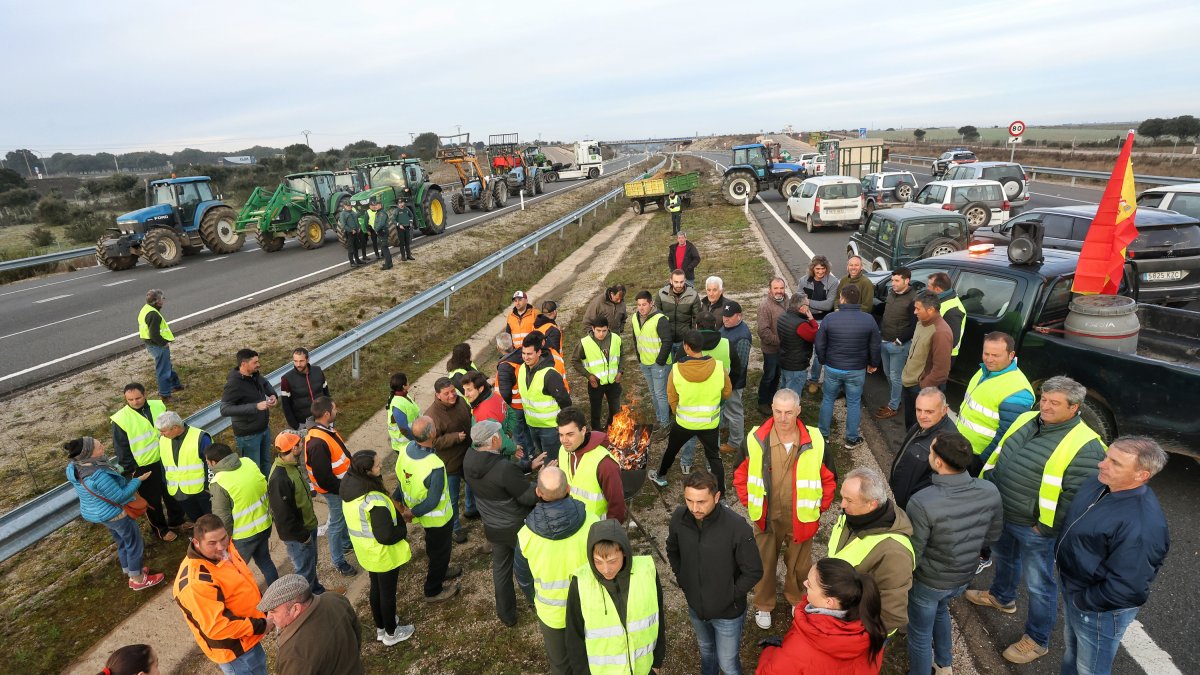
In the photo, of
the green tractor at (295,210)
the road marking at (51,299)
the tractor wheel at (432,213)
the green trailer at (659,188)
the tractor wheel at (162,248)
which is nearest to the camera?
the road marking at (51,299)

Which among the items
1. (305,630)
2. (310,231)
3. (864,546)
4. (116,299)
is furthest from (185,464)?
(310,231)

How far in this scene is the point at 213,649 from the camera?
3389 millimetres

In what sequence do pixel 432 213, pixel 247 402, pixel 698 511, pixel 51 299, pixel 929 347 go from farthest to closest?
pixel 432 213, pixel 51 299, pixel 247 402, pixel 929 347, pixel 698 511

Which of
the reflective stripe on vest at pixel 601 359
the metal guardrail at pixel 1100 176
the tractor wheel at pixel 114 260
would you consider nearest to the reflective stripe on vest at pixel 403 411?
the reflective stripe on vest at pixel 601 359

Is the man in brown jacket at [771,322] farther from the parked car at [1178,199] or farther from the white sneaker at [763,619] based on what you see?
the parked car at [1178,199]

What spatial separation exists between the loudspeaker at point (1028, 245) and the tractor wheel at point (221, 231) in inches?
779

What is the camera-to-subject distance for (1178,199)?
10.9m

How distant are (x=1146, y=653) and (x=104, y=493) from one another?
293 inches

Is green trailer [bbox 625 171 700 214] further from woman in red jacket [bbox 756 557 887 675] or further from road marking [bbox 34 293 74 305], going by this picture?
woman in red jacket [bbox 756 557 887 675]

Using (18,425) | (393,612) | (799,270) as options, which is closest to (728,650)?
(393,612)

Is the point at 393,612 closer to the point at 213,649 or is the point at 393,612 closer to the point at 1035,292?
the point at 213,649

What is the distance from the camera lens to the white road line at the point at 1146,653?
3.46m

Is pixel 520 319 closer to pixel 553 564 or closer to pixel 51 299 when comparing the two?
pixel 553 564

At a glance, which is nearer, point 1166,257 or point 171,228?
point 1166,257
